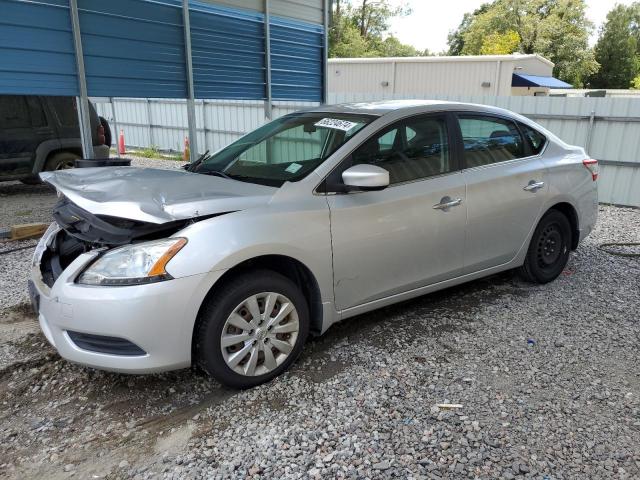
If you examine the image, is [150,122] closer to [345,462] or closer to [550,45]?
[345,462]

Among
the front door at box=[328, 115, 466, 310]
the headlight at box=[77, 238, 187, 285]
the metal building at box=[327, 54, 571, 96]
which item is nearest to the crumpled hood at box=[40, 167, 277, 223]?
the headlight at box=[77, 238, 187, 285]

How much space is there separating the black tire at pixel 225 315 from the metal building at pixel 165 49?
454 centimetres

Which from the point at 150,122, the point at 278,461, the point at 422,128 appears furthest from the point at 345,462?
the point at 150,122

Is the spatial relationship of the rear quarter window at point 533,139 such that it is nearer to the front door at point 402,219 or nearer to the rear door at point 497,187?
the rear door at point 497,187

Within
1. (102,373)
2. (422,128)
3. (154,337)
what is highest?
(422,128)

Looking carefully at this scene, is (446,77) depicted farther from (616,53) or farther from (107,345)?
(616,53)

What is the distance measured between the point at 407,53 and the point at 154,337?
5612 cm

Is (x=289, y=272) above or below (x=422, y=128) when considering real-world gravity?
below

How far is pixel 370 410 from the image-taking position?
9.48 ft

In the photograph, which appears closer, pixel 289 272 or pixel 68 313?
pixel 68 313

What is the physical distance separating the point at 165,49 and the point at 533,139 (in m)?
4.97

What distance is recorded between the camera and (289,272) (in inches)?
128

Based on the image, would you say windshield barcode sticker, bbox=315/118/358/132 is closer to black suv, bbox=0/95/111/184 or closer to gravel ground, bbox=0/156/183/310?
gravel ground, bbox=0/156/183/310

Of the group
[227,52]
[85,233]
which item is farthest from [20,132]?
[85,233]
